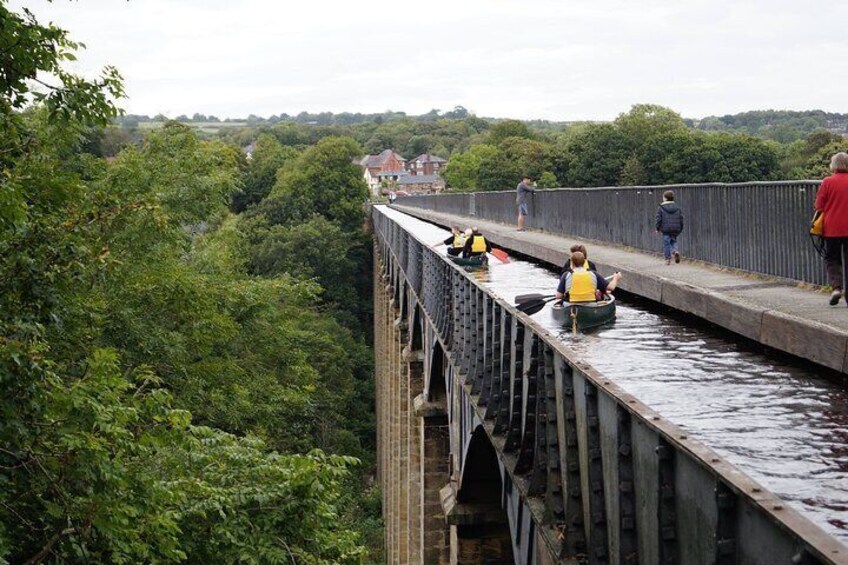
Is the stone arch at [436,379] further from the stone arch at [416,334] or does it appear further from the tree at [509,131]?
the tree at [509,131]

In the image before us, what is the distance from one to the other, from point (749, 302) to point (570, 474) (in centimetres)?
556

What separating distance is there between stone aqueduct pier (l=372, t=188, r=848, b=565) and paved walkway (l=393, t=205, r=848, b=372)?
90.4 inches

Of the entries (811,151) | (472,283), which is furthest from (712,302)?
(811,151)

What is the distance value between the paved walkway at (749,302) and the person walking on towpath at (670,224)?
20 centimetres

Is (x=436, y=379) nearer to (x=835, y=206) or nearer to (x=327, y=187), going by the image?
(x=835, y=206)

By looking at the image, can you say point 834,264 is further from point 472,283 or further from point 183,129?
point 183,129

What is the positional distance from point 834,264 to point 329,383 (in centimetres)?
4401

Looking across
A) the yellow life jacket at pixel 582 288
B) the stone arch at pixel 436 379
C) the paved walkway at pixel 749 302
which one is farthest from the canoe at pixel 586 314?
the stone arch at pixel 436 379

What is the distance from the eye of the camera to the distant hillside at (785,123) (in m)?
108

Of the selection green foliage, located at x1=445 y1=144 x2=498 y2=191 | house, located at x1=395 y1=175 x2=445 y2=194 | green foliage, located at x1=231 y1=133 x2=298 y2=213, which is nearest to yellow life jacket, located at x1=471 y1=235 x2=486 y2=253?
green foliage, located at x1=231 y1=133 x2=298 y2=213

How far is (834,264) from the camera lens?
9.91 meters

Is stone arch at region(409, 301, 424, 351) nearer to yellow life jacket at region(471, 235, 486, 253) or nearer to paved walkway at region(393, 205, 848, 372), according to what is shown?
yellow life jacket at region(471, 235, 486, 253)

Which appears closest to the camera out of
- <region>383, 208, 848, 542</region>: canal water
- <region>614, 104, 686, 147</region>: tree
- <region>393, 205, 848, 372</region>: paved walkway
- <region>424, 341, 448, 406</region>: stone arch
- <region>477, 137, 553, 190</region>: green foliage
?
<region>383, 208, 848, 542</region>: canal water

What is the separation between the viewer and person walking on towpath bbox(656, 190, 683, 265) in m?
15.8
